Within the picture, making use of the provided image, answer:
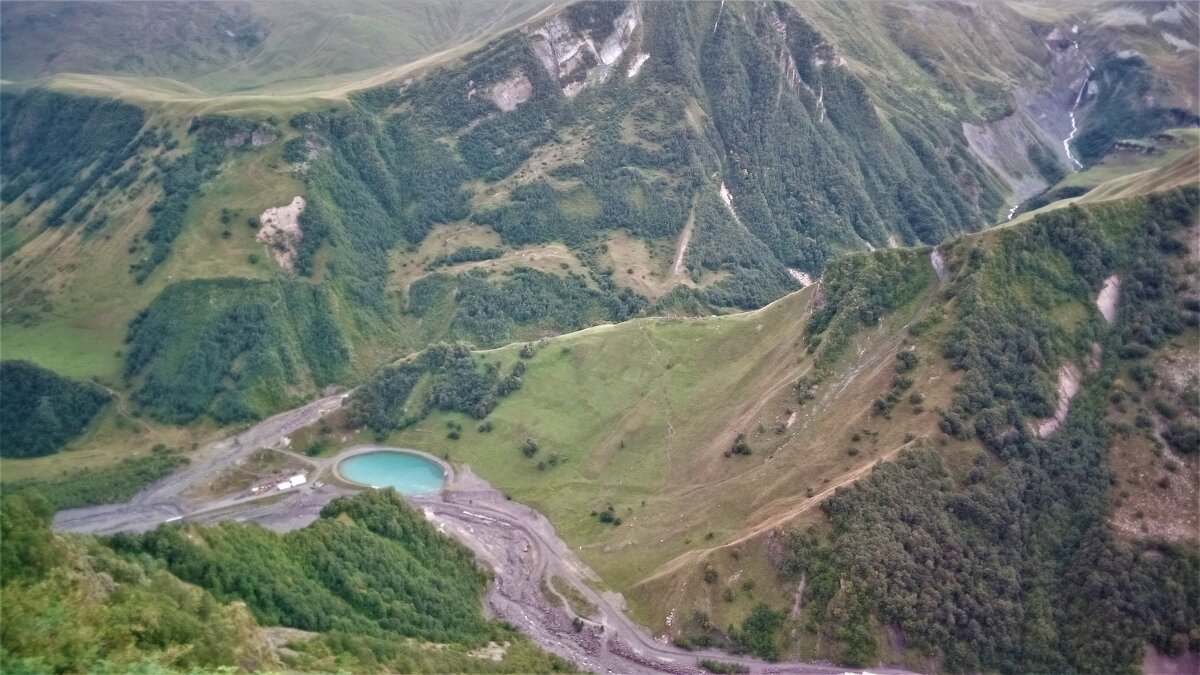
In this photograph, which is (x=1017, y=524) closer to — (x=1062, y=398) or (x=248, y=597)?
(x=1062, y=398)

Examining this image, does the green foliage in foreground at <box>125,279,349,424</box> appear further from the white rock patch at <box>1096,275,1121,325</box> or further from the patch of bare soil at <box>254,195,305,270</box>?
the white rock patch at <box>1096,275,1121,325</box>

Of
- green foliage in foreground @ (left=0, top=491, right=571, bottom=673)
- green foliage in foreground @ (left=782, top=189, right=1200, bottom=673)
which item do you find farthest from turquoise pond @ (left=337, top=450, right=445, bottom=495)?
green foliage in foreground @ (left=782, top=189, right=1200, bottom=673)

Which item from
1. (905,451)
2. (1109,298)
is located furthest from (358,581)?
(1109,298)

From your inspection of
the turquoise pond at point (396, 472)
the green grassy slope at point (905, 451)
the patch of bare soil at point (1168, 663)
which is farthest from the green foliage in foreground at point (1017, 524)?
the turquoise pond at point (396, 472)

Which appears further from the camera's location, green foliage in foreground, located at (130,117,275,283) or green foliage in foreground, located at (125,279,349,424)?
green foliage in foreground, located at (130,117,275,283)

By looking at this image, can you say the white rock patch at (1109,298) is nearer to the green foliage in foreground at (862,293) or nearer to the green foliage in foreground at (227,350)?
the green foliage in foreground at (862,293)

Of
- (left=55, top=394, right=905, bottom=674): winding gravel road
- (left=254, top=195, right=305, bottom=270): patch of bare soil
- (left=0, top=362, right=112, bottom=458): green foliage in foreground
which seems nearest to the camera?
(left=55, top=394, right=905, bottom=674): winding gravel road

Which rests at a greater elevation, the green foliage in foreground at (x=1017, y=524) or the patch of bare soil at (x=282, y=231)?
the patch of bare soil at (x=282, y=231)
